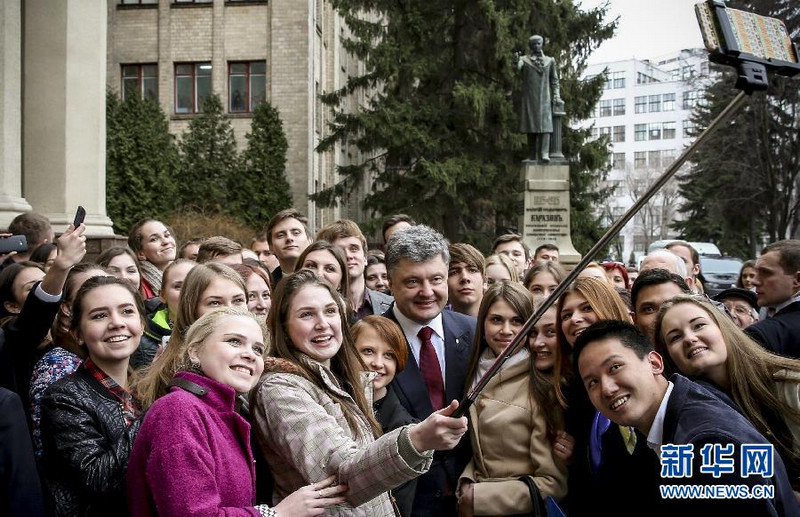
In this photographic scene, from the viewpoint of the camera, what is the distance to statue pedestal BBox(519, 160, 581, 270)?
18.6m

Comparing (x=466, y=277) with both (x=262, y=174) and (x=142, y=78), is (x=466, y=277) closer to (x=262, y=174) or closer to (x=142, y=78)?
(x=262, y=174)

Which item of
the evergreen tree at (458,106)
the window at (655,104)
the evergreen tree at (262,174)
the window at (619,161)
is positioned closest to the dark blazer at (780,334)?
the evergreen tree at (458,106)

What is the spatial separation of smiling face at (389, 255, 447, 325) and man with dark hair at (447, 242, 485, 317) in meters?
1.13

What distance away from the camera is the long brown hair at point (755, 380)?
357 centimetres

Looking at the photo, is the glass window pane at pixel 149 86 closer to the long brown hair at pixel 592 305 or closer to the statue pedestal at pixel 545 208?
the statue pedestal at pixel 545 208

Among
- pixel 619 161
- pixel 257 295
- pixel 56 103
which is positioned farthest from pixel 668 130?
pixel 257 295

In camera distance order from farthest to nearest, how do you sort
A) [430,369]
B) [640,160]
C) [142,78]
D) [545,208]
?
[640,160] → [142,78] → [545,208] → [430,369]

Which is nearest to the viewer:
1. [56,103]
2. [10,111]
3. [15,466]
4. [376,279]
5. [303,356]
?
[15,466]

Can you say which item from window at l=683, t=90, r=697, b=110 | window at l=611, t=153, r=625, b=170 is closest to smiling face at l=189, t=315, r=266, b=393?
window at l=683, t=90, r=697, b=110

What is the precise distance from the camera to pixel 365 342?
14.1 ft

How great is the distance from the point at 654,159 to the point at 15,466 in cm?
7305

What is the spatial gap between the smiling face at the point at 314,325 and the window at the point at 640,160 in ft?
231

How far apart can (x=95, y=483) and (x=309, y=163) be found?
27317mm

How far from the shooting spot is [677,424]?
3088mm
